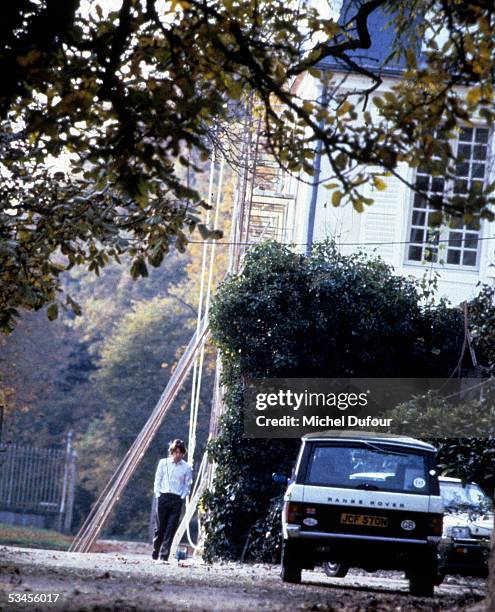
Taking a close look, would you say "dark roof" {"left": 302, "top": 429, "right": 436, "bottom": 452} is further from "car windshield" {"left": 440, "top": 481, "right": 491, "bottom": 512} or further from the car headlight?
the car headlight

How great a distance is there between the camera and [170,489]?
66.0 ft

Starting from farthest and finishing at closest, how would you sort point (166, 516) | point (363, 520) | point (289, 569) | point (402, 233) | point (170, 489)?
point (402, 233), point (166, 516), point (170, 489), point (289, 569), point (363, 520)

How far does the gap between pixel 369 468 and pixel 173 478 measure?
18.0 ft

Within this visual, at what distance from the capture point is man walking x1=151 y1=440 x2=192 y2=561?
20.2 meters

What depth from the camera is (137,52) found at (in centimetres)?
989

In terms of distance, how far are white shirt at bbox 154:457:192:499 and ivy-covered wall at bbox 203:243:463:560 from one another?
262 centimetres

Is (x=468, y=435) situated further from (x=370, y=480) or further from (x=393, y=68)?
(x=393, y=68)

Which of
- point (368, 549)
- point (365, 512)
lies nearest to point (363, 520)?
point (365, 512)

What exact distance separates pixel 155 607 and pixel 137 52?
4.35 m

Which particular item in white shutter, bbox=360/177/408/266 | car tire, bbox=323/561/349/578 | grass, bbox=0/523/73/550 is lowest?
grass, bbox=0/523/73/550

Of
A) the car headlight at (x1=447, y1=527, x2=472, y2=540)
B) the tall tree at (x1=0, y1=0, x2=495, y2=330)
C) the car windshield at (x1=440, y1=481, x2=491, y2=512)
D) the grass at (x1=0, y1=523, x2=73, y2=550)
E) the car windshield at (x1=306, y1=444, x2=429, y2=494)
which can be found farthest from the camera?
the grass at (x1=0, y1=523, x2=73, y2=550)

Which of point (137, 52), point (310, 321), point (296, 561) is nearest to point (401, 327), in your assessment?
point (310, 321)

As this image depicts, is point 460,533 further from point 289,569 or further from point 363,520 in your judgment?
point 289,569

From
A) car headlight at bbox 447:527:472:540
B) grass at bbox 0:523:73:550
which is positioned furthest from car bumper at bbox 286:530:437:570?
grass at bbox 0:523:73:550
